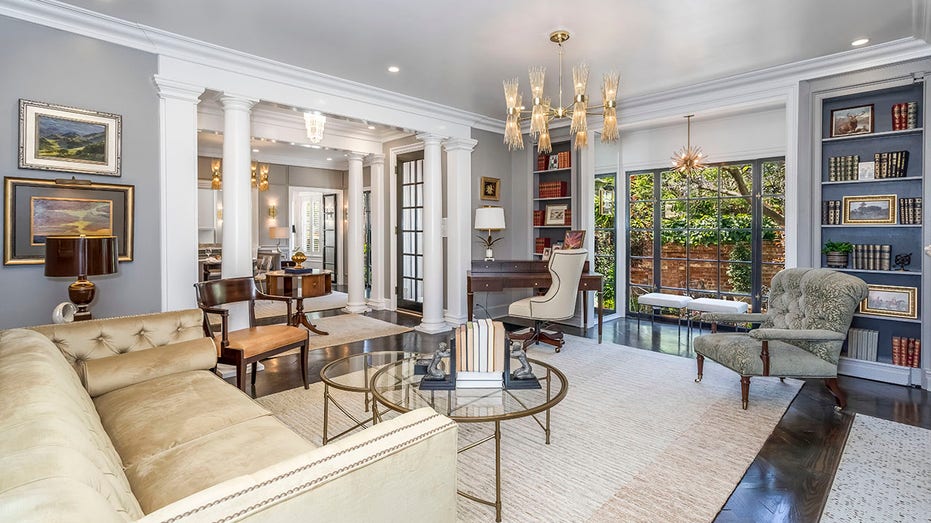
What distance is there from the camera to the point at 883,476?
7.73 ft

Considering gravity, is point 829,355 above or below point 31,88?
below

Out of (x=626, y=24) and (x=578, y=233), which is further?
(x=578, y=233)

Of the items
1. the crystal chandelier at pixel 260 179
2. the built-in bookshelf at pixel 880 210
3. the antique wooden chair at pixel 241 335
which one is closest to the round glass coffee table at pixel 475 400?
the antique wooden chair at pixel 241 335

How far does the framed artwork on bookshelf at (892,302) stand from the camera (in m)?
3.85

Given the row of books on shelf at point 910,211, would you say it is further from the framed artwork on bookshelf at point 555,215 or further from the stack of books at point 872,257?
the framed artwork on bookshelf at point 555,215

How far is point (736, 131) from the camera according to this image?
18.4ft

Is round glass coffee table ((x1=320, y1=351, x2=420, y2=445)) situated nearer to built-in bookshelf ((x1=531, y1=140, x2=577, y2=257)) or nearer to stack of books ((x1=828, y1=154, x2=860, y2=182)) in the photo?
built-in bookshelf ((x1=531, y1=140, x2=577, y2=257))

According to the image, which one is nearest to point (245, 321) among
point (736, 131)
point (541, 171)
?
point (541, 171)

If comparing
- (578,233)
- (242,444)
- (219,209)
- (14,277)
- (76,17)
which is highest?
(76,17)

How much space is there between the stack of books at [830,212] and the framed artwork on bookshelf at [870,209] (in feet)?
0.19

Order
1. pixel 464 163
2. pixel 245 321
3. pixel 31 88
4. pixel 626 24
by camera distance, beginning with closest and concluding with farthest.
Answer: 1. pixel 31 88
2. pixel 626 24
3. pixel 245 321
4. pixel 464 163

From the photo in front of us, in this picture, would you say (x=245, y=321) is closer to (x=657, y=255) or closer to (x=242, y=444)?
(x=242, y=444)

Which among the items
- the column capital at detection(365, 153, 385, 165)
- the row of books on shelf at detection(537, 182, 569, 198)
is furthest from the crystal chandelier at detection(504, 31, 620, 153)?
the column capital at detection(365, 153, 385, 165)

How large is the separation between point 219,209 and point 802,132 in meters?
9.94
